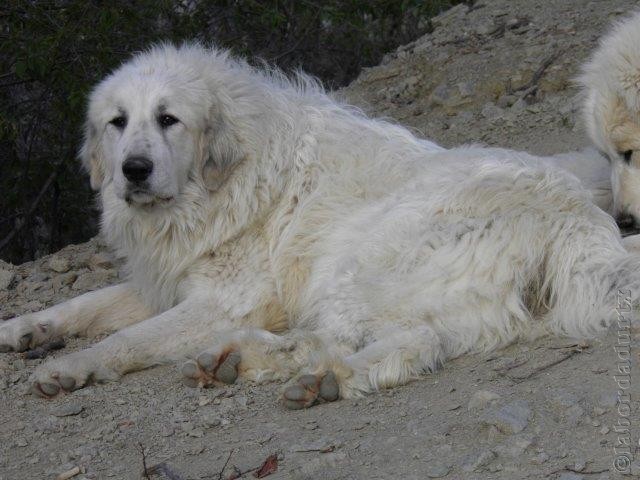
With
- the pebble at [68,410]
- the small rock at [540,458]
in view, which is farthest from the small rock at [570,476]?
the pebble at [68,410]

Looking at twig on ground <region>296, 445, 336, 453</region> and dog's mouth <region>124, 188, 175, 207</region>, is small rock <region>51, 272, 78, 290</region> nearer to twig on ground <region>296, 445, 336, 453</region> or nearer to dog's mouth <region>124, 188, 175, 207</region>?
dog's mouth <region>124, 188, 175, 207</region>

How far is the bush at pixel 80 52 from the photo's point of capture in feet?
22.6

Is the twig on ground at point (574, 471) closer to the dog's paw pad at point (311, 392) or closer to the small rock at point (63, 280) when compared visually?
the dog's paw pad at point (311, 392)

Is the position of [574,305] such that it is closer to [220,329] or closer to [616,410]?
[616,410]

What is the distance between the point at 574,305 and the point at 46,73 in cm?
448

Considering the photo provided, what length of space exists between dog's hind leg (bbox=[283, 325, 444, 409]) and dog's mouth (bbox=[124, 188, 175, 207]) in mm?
1375

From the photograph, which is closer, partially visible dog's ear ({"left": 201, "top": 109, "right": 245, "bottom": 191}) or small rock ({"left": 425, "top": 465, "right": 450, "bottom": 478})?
small rock ({"left": 425, "top": 465, "right": 450, "bottom": 478})

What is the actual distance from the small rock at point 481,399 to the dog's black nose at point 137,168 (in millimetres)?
1992

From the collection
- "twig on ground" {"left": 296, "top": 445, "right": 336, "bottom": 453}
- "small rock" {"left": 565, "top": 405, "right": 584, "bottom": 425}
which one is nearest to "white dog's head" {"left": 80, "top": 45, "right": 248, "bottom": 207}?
"twig on ground" {"left": 296, "top": 445, "right": 336, "bottom": 453}

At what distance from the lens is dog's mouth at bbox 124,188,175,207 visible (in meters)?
4.76

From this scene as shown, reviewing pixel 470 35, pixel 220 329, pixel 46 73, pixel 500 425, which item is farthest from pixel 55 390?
pixel 470 35

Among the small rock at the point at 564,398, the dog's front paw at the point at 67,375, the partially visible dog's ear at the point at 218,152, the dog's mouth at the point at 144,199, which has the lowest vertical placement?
the small rock at the point at 564,398

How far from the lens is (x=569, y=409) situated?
131 inches

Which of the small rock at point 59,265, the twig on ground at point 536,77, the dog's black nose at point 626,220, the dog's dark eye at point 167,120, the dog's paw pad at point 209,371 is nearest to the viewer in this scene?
the dog's paw pad at point 209,371
